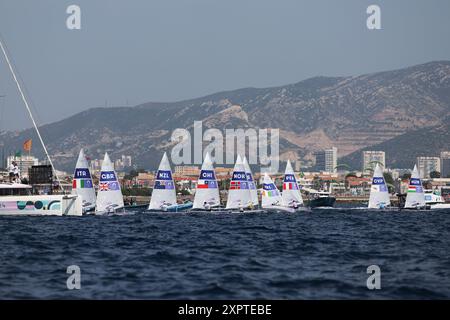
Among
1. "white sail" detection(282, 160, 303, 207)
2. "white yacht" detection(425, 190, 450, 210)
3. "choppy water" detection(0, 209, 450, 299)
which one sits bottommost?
"choppy water" detection(0, 209, 450, 299)

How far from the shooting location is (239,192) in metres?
98.9

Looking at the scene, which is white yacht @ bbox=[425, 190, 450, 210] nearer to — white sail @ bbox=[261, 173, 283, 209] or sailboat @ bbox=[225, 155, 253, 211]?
white sail @ bbox=[261, 173, 283, 209]

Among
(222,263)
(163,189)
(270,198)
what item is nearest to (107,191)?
(163,189)

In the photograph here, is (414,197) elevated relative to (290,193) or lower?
lower

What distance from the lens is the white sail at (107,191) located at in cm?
9038

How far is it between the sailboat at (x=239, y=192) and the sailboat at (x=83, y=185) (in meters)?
14.9

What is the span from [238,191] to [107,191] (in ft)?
48.4

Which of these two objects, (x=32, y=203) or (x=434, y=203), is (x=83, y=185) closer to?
(x=32, y=203)

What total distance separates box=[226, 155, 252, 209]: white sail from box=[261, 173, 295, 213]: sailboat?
29.0ft

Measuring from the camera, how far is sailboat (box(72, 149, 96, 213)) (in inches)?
3556

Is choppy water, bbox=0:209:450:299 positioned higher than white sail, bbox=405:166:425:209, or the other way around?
white sail, bbox=405:166:425:209

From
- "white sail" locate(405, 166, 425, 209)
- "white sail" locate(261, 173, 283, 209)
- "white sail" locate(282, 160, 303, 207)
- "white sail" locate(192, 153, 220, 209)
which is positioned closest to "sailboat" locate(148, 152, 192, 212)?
"white sail" locate(192, 153, 220, 209)
